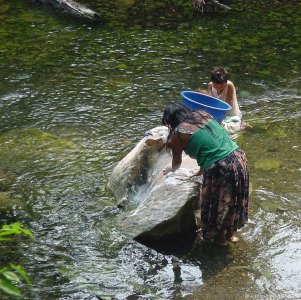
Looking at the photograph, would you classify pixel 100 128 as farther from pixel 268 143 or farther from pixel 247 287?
pixel 247 287

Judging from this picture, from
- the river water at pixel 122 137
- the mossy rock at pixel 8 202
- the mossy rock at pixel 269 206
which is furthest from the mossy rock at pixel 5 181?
the mossy rock at pixel 269 206

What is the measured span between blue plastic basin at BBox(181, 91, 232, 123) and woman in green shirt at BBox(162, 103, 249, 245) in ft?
1.12

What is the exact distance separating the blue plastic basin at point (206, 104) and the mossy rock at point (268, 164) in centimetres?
130

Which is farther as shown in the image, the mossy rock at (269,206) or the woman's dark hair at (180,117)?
the mossy rock at (269,206)

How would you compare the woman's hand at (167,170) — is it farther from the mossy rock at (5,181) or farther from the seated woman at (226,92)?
the mossy rock at (5,181)

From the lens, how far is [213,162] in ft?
17.7

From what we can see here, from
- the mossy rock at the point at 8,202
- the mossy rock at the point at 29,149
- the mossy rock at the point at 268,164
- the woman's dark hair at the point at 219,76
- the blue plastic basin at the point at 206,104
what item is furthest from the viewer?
the mossy rock at the point at 29,149

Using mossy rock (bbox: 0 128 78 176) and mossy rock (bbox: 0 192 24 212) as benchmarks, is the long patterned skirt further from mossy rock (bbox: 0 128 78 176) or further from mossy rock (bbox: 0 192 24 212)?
mossy rock (bbox: 0 128 78 176)

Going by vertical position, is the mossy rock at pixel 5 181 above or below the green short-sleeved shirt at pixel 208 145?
below

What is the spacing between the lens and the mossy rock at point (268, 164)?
7.25 m

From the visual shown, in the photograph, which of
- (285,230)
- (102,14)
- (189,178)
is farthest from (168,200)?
(102,14)

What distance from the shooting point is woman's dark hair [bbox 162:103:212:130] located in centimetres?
540

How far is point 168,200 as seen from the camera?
5.80 m

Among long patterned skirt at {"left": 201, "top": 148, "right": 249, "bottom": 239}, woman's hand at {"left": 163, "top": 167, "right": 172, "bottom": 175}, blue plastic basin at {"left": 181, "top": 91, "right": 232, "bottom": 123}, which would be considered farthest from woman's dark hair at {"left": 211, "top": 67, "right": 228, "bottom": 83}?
long patterned skirt at {"left": 201, "top": 148, "right": 249, "bottom": 239}
